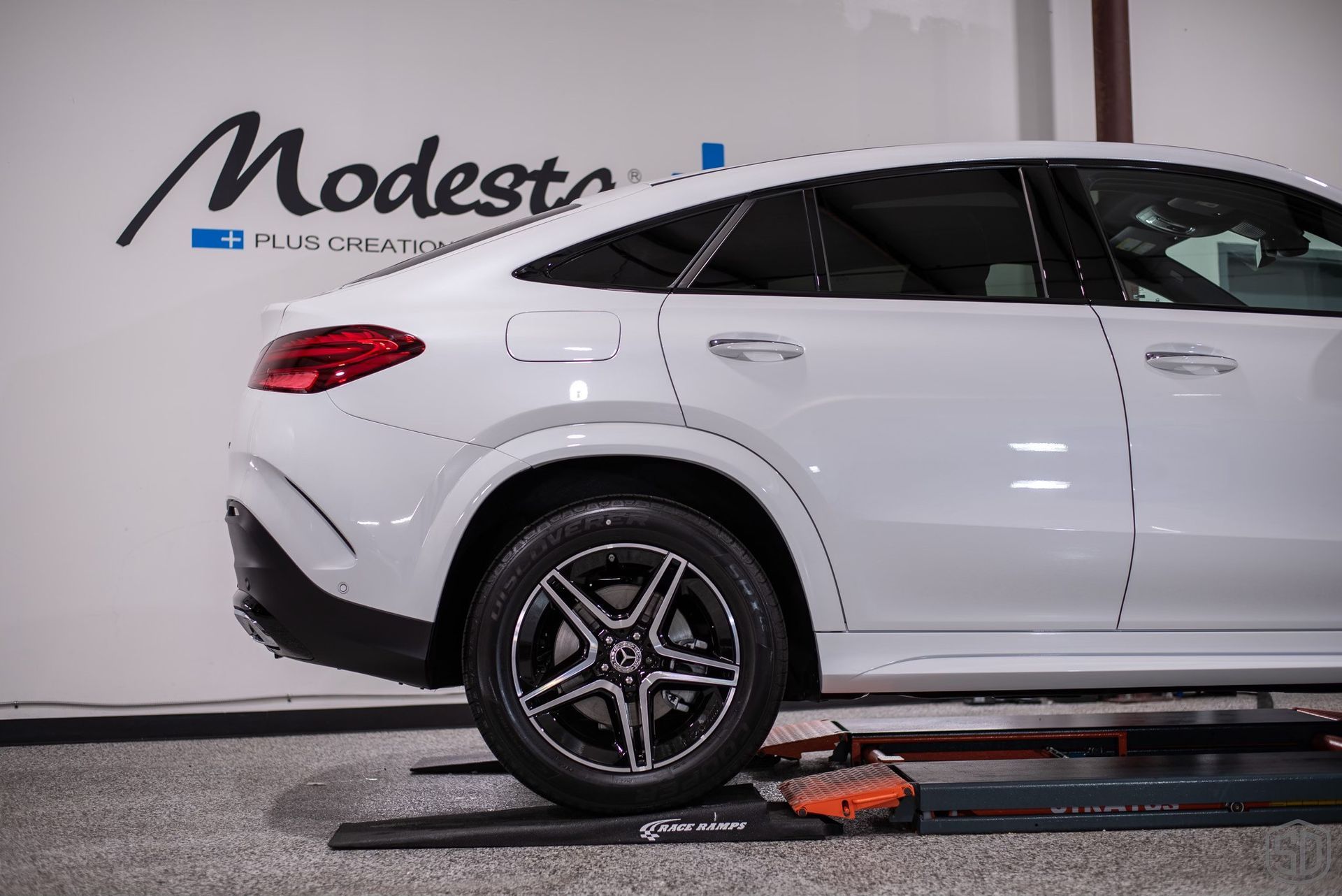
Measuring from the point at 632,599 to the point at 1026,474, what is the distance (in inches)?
34.5

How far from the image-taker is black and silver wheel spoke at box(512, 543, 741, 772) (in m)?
2.04

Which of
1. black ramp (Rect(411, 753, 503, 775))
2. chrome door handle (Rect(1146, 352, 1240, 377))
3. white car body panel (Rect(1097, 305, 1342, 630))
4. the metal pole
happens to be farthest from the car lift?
the metal pole

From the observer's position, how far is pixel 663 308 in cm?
212

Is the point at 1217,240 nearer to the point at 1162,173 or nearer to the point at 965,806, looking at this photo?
the point at 1162,173

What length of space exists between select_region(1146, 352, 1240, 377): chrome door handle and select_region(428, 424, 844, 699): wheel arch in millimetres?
855

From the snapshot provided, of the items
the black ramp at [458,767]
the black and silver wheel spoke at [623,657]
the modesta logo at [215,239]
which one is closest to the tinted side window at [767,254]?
the black and silver wheel spoke at [623,657]

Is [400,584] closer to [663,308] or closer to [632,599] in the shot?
[632,599]

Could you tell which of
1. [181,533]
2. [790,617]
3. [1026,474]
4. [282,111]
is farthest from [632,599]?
[282,111]

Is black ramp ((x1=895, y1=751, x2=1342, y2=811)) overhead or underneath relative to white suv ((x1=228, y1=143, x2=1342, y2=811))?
underneath

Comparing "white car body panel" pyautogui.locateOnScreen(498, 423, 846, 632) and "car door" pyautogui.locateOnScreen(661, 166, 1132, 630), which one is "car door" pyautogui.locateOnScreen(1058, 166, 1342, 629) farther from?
"white car body panel" pyautogui.locateOnScreen(498, 423, 846, 632)

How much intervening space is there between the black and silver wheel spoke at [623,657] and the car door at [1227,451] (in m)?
0.91

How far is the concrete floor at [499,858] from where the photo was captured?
1784 mm

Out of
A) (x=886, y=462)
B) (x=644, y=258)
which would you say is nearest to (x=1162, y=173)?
(x=886, y=462)

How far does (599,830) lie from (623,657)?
344mm
